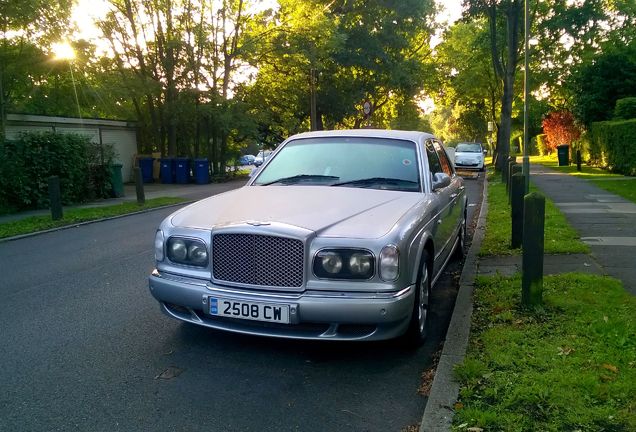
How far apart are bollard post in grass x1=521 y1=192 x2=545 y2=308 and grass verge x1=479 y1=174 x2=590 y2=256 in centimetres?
252

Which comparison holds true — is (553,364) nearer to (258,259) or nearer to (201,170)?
(258,259)

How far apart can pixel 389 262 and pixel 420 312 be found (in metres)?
0.80

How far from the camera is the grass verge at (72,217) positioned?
11.1 m

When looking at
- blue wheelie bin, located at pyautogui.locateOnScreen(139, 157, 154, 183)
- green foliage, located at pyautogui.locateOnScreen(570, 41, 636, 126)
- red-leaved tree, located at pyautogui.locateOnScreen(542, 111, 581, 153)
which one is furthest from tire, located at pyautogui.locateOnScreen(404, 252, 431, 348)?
red-leaved tree, located at pyautogui.locateOnScreen(542, 111, 581, 153)

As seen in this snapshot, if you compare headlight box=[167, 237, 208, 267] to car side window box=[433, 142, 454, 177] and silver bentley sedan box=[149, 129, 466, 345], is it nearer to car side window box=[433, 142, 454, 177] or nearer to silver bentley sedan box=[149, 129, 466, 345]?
silver bentley sedan box=[149, 129, 466, 345]

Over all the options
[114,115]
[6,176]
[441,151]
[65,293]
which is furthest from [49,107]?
[441,151]

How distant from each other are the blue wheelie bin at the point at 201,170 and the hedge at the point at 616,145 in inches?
683

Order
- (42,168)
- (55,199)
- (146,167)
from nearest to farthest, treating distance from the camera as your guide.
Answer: (55,199) → (42,168) → (146,167)

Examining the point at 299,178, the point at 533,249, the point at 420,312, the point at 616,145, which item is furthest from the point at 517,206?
the point at 616,145

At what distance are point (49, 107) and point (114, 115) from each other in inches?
135

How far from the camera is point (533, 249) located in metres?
4.88

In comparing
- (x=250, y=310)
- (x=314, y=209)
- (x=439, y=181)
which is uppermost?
(x=439, y=181)

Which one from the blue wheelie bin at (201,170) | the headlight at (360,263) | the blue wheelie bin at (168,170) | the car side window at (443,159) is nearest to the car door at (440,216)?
the car side window at (443,159)

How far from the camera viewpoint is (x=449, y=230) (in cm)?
598
